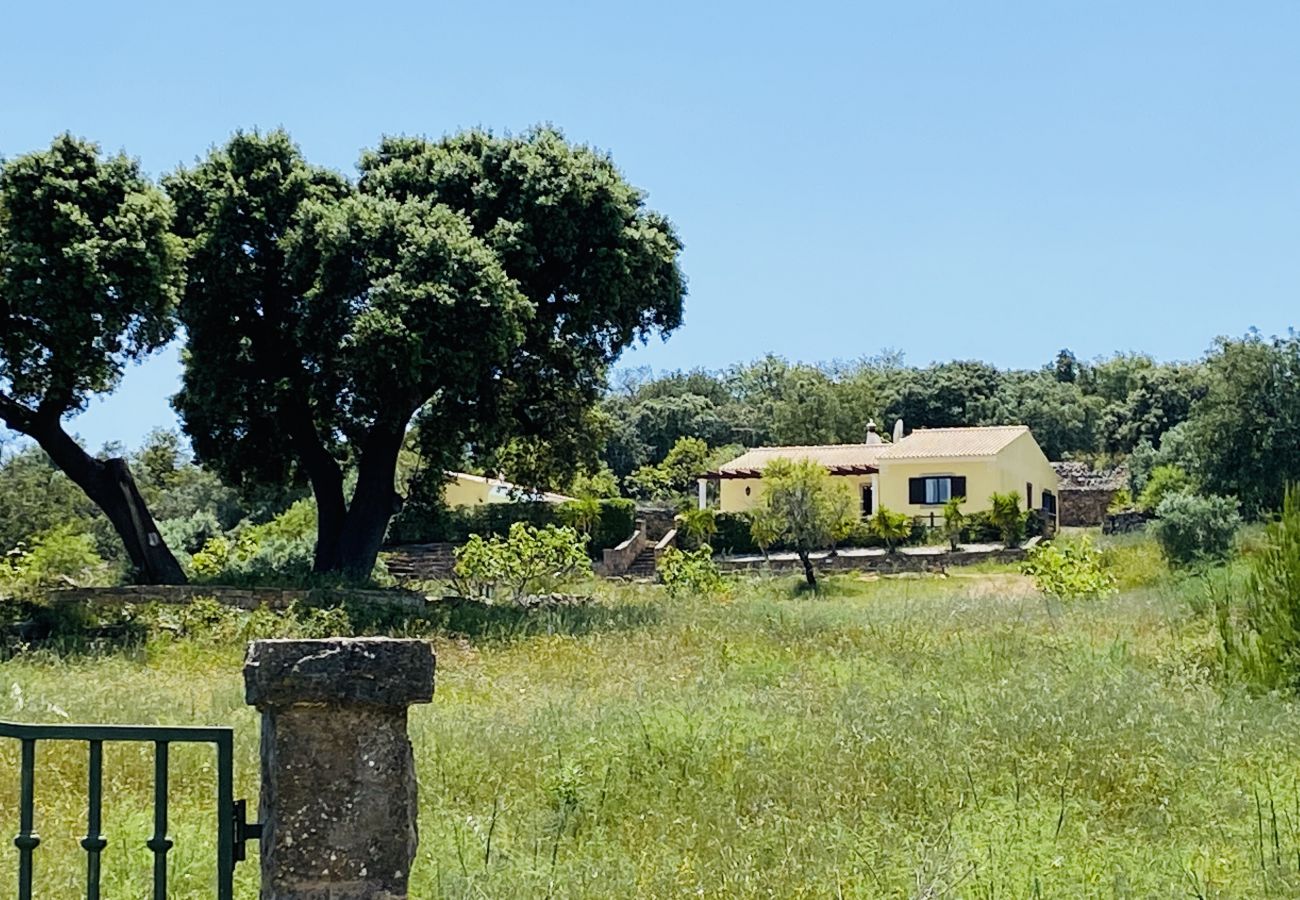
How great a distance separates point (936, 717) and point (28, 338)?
47.8 ft

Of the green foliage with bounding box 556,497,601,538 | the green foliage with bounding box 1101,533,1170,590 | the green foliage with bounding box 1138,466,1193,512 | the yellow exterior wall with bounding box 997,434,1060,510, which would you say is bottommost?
the green foliage with bounding box 1101,533,1170,590

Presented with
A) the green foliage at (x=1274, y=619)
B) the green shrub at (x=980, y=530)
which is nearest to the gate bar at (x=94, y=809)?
the green foliage at (x=1274, y=619)

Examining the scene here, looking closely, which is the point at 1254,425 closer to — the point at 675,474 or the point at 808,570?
the point at 808,570

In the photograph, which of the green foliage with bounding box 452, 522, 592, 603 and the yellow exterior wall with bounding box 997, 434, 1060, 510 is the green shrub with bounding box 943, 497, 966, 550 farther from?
the green foliage with bounding box 452, 522, 592, 603

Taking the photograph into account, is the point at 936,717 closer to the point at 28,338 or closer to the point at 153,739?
the point at 153,739

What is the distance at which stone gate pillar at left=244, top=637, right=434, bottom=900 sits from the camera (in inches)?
148

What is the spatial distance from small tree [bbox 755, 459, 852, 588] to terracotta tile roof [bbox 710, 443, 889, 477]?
11482 millimetres

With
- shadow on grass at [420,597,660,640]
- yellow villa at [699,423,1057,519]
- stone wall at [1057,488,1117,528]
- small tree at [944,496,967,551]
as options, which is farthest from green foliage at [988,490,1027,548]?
shadow on grass at [420,597,660,640]

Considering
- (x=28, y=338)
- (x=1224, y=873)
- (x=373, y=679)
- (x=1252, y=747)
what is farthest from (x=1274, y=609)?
(x=28, y=338)

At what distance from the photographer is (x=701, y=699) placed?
10.3 m

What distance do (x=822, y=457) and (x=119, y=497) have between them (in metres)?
34.8

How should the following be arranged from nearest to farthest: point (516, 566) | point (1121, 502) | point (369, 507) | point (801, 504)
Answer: point (369, 507), point (516, 566), point (801, 504), point (1121, 502)

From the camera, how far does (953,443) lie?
49.8 m

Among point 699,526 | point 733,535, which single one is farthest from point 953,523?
point 699,526
